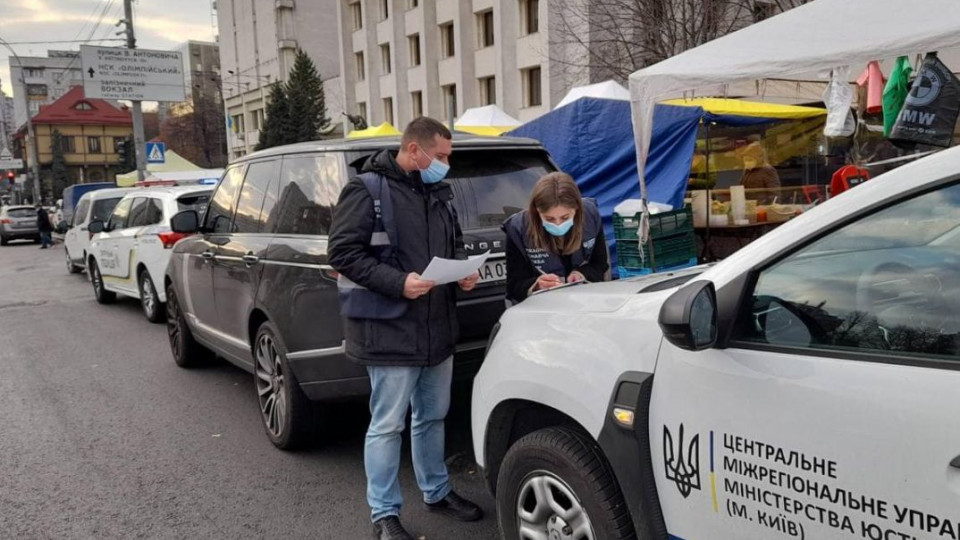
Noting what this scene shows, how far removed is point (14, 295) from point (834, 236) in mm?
14874

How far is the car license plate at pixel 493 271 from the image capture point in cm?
439

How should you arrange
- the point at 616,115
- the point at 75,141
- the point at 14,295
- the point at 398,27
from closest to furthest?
the point at 616,115
the point at 14,295
the point at 398,27
the point at 75,141

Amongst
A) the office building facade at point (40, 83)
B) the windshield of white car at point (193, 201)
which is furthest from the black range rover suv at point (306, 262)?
the office building facade at point (40, 83)

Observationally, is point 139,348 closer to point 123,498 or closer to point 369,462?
point 123,498

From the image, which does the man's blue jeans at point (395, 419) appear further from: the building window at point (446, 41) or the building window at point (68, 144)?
the building window at point (68, 144)

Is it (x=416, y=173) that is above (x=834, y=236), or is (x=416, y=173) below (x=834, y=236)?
above

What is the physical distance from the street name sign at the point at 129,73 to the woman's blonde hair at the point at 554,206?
984 inches

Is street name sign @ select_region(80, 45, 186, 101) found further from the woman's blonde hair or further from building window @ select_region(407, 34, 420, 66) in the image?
the woman's blonde hair

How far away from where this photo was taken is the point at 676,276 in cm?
300

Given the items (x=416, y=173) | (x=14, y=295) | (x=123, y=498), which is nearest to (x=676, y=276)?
(x=416, y=173)

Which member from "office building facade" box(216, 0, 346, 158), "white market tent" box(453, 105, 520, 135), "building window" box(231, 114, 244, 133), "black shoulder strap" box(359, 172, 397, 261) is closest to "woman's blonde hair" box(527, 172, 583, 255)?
"black shoulder strap" box(359, 172, 397, 261)

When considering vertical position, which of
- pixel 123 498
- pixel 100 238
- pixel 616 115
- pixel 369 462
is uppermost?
pixel 616 115

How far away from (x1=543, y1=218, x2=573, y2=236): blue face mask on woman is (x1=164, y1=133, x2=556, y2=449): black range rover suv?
2.30 feet

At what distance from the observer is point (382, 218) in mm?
3377
